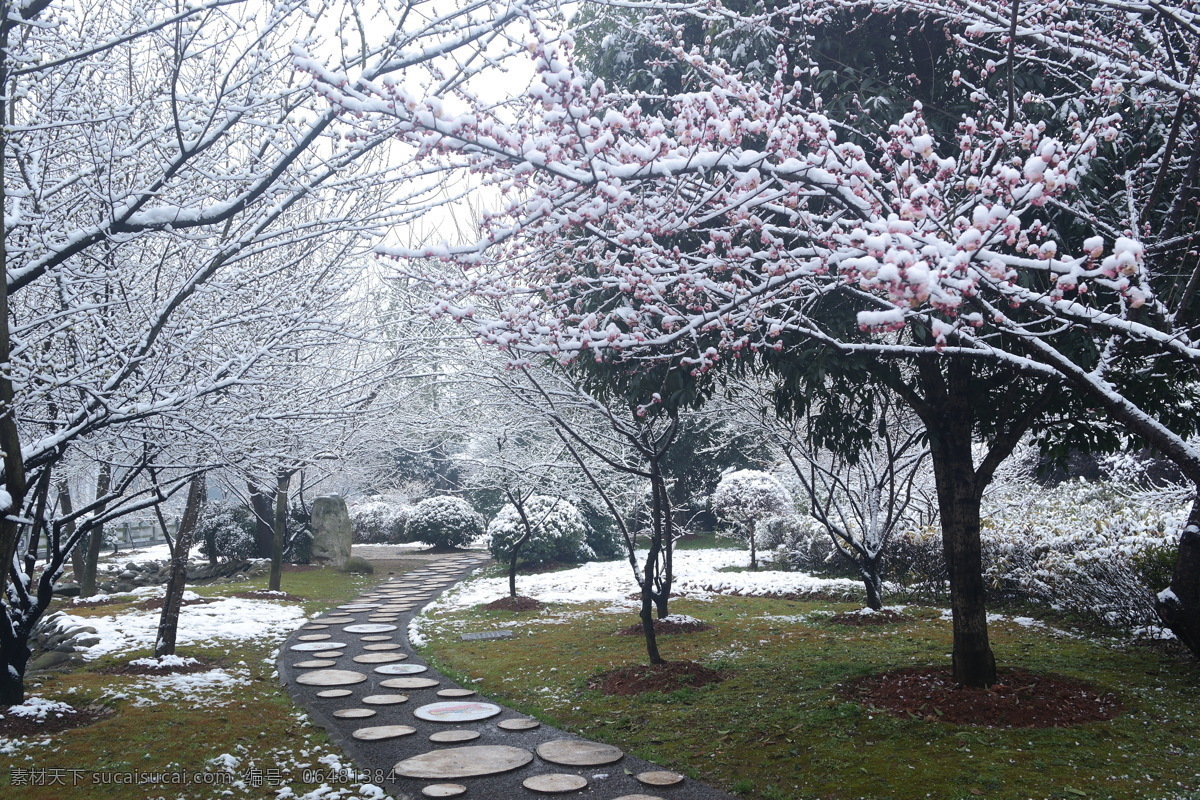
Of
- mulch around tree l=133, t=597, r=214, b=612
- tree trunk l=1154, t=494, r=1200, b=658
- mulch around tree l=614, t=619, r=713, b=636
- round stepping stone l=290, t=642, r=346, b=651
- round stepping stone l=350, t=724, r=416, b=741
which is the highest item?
tree trunk l=1154, t=494, r=1200, b=658

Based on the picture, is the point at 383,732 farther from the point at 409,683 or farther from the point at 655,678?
the point at 655,678

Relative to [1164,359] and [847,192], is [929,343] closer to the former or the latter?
[1164,359]

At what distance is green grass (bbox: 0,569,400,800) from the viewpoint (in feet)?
15.2

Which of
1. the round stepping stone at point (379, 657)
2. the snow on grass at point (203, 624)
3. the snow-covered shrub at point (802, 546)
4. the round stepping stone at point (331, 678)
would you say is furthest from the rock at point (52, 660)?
the snow-covered shrub at point (802, 546)

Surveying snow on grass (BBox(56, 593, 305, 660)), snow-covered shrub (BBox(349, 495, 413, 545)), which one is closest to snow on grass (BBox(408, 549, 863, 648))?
snow on grass (BBox(56, 593, 305, 660))

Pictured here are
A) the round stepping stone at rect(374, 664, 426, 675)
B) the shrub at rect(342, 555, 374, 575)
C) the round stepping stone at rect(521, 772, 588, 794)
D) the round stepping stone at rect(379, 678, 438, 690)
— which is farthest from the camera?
the shrub at rect(342, 555, 374, 575)

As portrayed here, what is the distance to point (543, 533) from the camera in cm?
1758

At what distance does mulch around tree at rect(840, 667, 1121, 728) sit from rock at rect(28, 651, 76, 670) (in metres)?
8.31

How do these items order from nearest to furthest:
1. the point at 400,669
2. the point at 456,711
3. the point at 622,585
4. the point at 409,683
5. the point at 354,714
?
the point at 354,714 → the point at 456,711 → the point at 409,683 → the point at 400,669 → the point at 622,585

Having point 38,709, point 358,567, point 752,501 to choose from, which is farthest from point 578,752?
point 358,567

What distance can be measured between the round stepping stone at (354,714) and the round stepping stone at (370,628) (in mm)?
4171

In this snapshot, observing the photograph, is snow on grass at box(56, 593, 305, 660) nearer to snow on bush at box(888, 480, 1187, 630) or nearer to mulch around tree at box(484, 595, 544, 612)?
mulch around tree at box(484, 595, 544, 612)

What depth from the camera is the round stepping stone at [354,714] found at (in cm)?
618

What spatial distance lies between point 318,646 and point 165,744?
397cm
